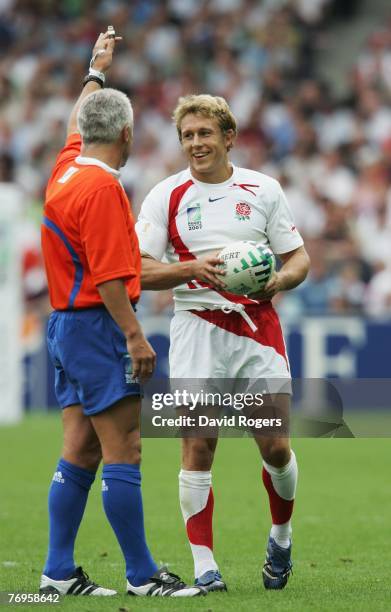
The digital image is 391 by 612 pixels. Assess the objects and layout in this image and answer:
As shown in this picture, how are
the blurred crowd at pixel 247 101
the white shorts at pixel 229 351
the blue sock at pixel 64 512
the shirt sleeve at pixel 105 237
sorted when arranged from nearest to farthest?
the shirt sleeve at pixel 105 237 < the blue sock at pixel 64 512 < the white shorts at pixel 229 351 < the blurred crowd at pixel 247 101

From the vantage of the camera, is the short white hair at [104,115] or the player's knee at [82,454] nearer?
the short white hair at [104,115]

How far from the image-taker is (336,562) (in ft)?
27.6

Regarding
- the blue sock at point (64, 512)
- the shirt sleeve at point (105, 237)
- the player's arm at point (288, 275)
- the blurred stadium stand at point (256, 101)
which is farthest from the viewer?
the blurred stadium stand at point (256, 101)

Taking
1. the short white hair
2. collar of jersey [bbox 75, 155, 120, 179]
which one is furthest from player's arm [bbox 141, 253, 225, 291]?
the short white hair

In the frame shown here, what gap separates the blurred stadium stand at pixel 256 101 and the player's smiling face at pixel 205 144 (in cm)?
1090

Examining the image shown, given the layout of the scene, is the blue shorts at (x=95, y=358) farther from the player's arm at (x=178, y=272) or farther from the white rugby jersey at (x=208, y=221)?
the white rugby jersey at (x=208, y=221)

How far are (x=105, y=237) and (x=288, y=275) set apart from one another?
123 cm

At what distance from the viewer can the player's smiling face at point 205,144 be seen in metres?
7.34

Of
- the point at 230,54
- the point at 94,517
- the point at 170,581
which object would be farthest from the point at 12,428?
the point at 170,581

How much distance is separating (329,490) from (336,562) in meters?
3.63

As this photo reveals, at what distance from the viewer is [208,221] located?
293 inches

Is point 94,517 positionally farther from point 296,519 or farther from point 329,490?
point 329,490

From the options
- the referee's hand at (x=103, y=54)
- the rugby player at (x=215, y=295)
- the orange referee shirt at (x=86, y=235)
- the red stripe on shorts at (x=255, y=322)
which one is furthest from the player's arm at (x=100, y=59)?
the red stripe on shorts at (x=255, y=322)

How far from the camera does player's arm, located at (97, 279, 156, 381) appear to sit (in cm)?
654
